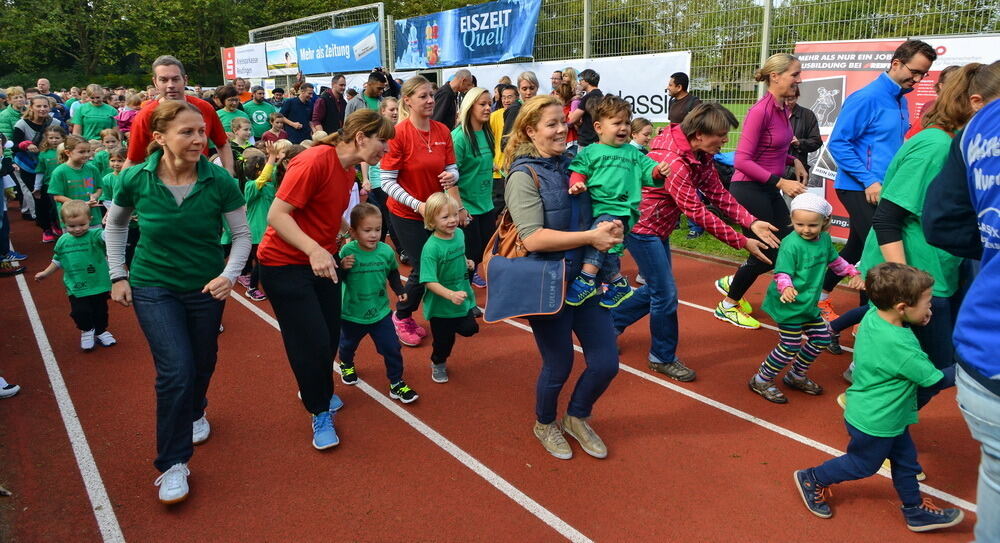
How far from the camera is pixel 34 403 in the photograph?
15.7ft

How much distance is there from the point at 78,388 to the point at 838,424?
5.44 meters

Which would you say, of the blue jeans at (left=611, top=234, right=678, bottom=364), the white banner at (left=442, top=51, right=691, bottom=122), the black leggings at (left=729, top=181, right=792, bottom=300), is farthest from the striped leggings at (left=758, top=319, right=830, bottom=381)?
the white banner at (left=442, top=51, right=691, bottom=122)

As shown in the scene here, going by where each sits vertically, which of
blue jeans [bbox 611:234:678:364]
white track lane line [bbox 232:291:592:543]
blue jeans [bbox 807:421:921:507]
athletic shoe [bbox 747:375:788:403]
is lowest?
white track lane line [bbox 232:291:592:543]

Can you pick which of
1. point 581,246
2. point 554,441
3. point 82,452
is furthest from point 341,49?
point 581,246

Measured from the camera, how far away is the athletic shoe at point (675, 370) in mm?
5059

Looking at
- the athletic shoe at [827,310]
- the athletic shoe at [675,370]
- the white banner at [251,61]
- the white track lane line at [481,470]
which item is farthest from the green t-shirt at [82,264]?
the white banner at [251,61]

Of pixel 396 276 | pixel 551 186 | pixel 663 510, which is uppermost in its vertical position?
pixel 551 186

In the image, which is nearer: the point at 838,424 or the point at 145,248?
the point at 145,248

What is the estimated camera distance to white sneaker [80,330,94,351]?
19.0 feet

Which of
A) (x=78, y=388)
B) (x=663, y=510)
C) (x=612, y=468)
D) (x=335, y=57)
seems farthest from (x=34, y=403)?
(x=335, y=57)

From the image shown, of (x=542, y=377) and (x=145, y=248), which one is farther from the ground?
(x=145, y=248)

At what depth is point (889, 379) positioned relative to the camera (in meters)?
3.12

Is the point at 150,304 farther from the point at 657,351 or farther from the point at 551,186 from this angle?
the point at 657,351

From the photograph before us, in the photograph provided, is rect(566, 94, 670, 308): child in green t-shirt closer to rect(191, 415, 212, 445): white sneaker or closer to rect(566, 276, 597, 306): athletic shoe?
rect(566, 276, 597, 306): athletic shoe
